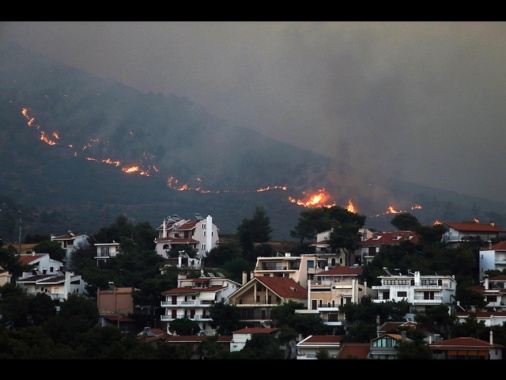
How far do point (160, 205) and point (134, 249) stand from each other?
65.4ft

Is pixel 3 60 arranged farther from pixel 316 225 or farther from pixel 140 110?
pixel 316 225

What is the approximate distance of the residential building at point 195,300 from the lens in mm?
21469

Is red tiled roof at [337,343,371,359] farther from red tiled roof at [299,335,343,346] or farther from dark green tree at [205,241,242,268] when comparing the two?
dark green tree at [205,241,242,268]

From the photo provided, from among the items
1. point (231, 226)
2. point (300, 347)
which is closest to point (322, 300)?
point (300, 347)

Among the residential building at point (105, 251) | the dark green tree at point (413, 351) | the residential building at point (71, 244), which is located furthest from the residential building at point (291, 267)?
the dark green tree at point (413, 351)

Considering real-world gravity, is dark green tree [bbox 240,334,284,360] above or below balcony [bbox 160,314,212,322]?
below

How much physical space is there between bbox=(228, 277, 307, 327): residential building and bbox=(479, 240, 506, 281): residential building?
139 inches

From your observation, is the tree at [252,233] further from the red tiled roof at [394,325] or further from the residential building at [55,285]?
the red tiled roof at [394,325]

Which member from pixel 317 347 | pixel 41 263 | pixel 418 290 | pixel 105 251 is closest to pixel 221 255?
pixel 105 251

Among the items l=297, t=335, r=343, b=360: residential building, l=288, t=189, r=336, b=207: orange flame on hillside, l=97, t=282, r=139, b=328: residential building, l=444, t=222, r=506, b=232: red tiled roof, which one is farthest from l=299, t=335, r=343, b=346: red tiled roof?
l=288, t=189, r=336, b=207: orange flame on hillside

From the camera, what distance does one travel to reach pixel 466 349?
16.8 m

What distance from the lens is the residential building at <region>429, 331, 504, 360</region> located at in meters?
16.6

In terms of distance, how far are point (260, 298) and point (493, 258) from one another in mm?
4583

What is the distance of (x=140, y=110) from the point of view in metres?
59.9
